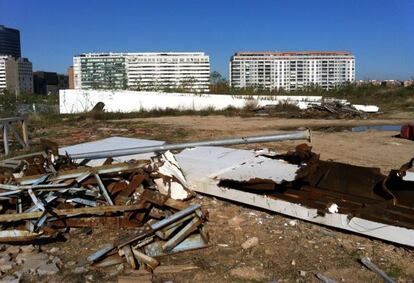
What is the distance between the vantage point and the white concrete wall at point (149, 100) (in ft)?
81.5

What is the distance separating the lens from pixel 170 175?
17.3 feet

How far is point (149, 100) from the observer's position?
26172 mm

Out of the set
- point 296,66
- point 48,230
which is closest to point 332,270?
point 48,230

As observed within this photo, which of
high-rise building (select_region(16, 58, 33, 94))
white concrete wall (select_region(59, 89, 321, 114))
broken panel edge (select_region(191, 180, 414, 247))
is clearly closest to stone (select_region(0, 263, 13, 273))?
broken panel edge (select_region(191, 180, 414, 247))

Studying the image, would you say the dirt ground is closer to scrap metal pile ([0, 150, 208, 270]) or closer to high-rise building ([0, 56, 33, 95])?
scrap metal pile ([0, 150, 208, 270])

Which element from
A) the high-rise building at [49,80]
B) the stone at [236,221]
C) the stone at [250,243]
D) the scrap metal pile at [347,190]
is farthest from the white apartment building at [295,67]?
the stone at [250,243]

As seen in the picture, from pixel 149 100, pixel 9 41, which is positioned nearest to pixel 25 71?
pixel 149 100

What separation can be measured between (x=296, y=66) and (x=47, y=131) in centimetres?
3542

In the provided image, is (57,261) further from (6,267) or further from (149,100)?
(149,100)

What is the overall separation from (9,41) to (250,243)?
58.6 meters

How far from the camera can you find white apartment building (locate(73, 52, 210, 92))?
1241 inches

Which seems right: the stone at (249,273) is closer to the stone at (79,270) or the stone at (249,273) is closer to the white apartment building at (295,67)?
the stone at (79,270)

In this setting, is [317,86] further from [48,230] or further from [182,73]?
[48,230]

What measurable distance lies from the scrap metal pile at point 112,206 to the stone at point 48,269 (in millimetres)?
332
